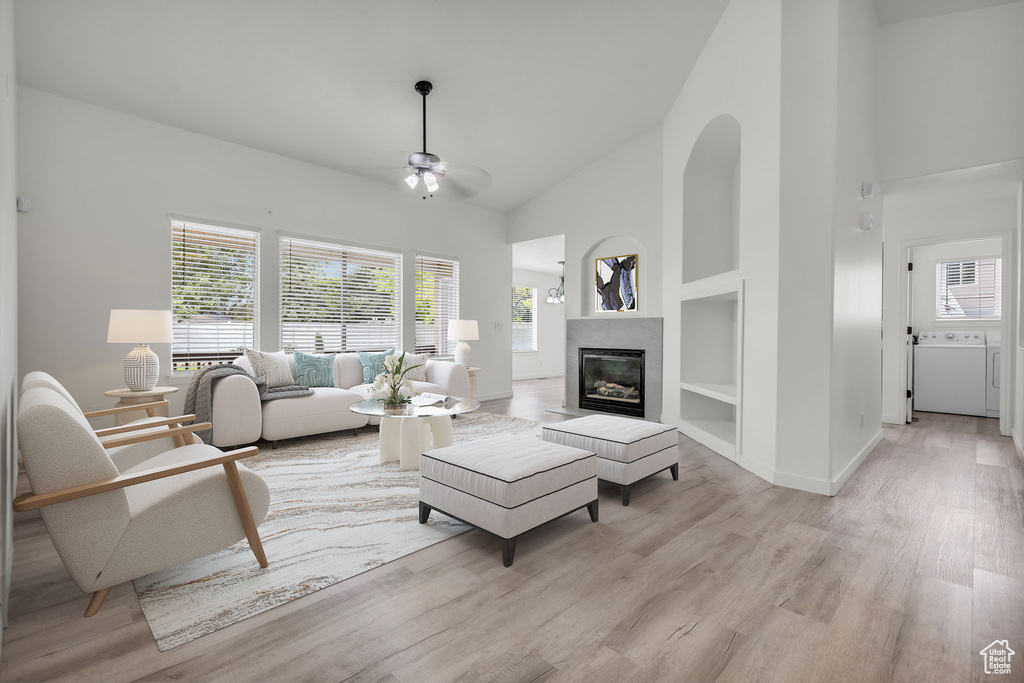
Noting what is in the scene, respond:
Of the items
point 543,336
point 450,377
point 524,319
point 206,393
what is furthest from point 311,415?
point 543,336

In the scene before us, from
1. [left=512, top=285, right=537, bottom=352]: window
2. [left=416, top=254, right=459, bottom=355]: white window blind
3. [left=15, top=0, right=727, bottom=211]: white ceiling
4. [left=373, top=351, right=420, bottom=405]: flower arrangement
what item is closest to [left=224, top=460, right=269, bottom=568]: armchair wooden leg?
[left=373, top=351, right=420, bottom=405]: flower arrangement

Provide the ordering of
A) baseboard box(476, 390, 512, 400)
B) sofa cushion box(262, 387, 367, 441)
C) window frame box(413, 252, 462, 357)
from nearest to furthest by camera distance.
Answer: sofa cushion box(262, 387, 367, 441), window frame box(413, 252, 462, 357), baseboard box(476, 390, 512, 400)

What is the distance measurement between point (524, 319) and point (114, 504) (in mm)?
9461

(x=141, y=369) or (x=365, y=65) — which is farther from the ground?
(x=365, y=65)

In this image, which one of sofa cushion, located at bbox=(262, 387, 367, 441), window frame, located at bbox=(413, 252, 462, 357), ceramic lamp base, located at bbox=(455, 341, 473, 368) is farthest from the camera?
window frame, located at bbox=(413, 252, 462, 357)

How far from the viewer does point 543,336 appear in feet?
36.8

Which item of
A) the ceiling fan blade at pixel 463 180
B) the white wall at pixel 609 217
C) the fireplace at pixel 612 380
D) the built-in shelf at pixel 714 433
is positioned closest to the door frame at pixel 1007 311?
the built-in shelf at pixel 714 433

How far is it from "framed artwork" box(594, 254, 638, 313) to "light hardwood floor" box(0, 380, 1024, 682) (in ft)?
11.7

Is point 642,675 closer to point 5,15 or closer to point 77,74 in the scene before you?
point 5,15

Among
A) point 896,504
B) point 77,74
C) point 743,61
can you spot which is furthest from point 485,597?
point 77,74

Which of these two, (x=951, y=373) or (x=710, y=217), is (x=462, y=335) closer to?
(x=710, y=217)

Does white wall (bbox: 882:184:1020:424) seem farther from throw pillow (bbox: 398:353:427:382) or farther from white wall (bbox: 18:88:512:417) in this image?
white wall (bbox: 18:88:512:417)

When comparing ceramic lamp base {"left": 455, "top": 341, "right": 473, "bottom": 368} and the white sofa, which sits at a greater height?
ceramic lamp base {"left": 455, "top": 341, "right": 473, "bottom": 368}

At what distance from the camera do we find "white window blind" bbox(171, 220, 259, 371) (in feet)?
15.2
